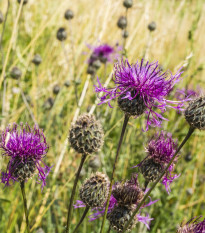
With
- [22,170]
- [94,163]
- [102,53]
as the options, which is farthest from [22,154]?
[102,53]

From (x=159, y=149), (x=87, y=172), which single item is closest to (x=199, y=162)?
(x=87, y=172)

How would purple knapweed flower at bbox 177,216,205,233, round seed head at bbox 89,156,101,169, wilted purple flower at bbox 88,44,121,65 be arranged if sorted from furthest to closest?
wilted purple flower at bbox 88,44,121,65 → round seed head at bbox 89,156,101,169 → purple knapweed flower at bbox 177,216,205,233

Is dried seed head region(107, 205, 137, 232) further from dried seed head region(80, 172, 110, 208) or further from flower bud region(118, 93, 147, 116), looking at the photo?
flower bud region(118, 93, 147, 116)

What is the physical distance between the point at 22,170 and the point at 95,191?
37 centimetres

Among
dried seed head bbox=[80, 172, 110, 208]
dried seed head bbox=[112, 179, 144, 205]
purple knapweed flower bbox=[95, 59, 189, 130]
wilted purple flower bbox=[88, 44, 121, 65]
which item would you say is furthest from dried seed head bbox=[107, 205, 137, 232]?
wilted purple flower bbox=[88, 44, 121, 65]

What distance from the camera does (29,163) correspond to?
1569 mm

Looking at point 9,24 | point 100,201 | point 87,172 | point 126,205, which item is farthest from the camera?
point 9,24

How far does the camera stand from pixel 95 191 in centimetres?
164

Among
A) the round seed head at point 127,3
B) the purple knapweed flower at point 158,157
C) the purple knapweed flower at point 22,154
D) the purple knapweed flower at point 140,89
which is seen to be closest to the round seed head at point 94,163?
the purple knapweed flower at point 158,157

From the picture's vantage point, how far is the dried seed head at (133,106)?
148 cm

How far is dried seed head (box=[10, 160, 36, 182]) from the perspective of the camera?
153 cm

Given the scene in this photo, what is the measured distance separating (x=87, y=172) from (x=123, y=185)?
1149mm

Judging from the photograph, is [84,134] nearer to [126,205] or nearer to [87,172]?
[126,205]

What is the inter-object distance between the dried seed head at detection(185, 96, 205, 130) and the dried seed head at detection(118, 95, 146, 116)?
8.1 inches
